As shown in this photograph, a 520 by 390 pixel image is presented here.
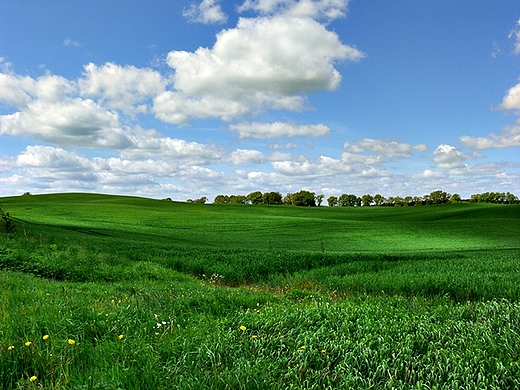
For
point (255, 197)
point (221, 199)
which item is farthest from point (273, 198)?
point (221, 199)

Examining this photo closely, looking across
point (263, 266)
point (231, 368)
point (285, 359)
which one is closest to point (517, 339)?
point (285, 359)

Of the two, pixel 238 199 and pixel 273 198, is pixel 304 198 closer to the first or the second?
pixel 273 198

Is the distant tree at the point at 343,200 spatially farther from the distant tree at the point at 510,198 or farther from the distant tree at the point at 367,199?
the distant tree at the point at 510,198

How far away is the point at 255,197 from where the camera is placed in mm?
124938

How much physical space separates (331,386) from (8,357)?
147 inches

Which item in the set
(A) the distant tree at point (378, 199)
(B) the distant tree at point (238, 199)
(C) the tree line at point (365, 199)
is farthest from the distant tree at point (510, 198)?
(B) the distant tree at point (238, 199)

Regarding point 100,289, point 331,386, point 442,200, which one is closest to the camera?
point 331,386

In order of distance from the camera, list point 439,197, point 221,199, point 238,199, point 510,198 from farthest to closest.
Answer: point 221,199 → point 238,199 → point 439,197 → point 510,198

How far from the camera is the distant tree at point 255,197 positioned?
12444cm

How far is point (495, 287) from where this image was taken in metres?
11.3

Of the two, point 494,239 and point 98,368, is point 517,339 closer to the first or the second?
point 98,368

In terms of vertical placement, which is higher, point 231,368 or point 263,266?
point 231,368

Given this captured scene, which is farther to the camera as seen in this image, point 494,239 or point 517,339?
point 494,239

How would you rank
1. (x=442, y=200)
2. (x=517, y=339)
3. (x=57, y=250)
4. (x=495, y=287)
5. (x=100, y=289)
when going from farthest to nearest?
(x=442, y=200) → (x=57, y=250) → (x=495, y=287) → (x=100, y=289) → (x=517, y=339)
